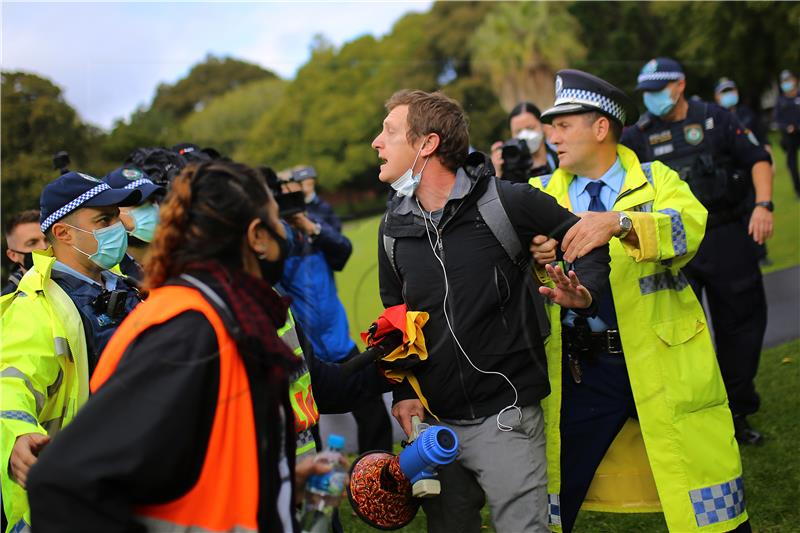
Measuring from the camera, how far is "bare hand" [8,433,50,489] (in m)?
3.16

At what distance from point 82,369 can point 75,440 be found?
5.83 feet

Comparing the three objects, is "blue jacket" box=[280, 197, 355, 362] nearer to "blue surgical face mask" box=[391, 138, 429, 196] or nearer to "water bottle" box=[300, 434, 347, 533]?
"blue surgical face mask" box=[391, 138, 429, 196]

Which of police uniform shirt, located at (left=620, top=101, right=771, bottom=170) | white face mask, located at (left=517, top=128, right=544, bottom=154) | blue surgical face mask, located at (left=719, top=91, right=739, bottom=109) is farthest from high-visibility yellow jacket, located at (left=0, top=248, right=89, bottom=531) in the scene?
blue surgical face mask, located at (left=719, top=91, right=739, bottom=109)

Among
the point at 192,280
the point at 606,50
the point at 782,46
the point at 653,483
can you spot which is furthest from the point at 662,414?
the point at 606,50

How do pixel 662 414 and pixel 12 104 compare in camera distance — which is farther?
pixel 12 104

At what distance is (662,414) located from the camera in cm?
379

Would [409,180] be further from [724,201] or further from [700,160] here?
[724,201]

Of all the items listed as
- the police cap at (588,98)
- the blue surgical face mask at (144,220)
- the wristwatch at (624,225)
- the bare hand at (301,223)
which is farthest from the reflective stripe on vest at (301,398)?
the bare hand at (301,223)

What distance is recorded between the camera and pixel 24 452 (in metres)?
3.17

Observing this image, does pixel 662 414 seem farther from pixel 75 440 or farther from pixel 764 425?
pixel 764 425

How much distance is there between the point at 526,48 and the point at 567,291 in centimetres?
4354

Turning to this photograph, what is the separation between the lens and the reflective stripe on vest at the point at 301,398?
A: 298 centimetres

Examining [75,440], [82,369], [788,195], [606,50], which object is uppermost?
[606,50]

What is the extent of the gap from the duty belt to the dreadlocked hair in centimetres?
207
